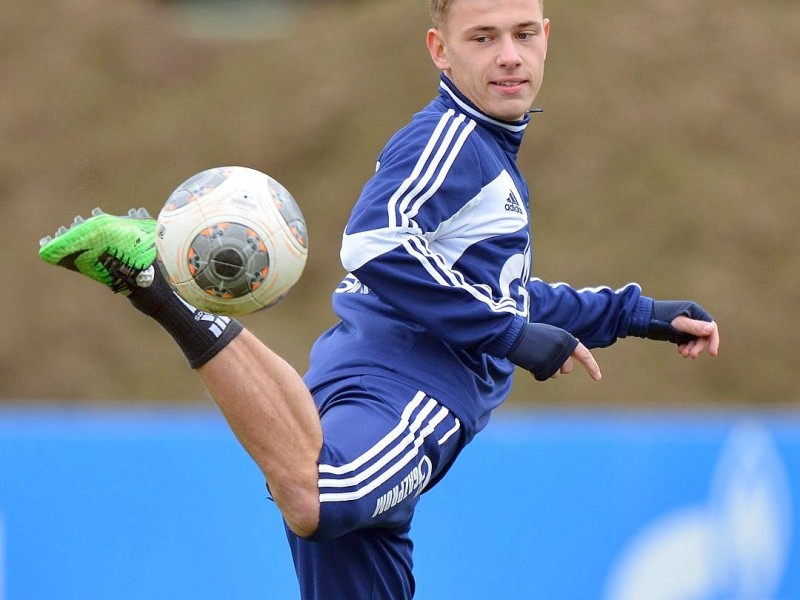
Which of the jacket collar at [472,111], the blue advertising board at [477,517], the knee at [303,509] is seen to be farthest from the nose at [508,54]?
the blue advertising board at [477,517]

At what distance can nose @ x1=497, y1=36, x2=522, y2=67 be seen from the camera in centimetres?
428

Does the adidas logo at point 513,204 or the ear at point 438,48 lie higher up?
the ear at point 438,48

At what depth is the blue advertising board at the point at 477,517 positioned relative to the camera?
23.2ft

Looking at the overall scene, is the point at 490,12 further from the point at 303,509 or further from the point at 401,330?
the point at 303,509

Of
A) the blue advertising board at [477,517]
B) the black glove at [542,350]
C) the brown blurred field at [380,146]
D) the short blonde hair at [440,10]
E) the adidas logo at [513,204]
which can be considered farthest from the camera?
the brown blurred field at [380,146]

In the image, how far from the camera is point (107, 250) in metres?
3.72

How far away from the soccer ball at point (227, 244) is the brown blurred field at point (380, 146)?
10081 millimetres

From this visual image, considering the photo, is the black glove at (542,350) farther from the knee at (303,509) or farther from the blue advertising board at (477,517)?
the blue advertising board at (477,517)

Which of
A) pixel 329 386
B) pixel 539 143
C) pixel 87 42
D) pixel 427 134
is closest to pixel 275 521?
pixel 329 386

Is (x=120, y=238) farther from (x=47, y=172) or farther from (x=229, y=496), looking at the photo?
(x=47, y=172)

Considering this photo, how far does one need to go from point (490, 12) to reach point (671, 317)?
127cm

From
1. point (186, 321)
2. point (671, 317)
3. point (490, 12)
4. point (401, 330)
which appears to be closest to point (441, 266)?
point (401, 330)

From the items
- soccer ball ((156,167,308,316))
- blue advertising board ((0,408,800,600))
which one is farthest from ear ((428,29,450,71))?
blue advertising board ((0,408,800,600))

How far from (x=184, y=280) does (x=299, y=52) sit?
14.7m
